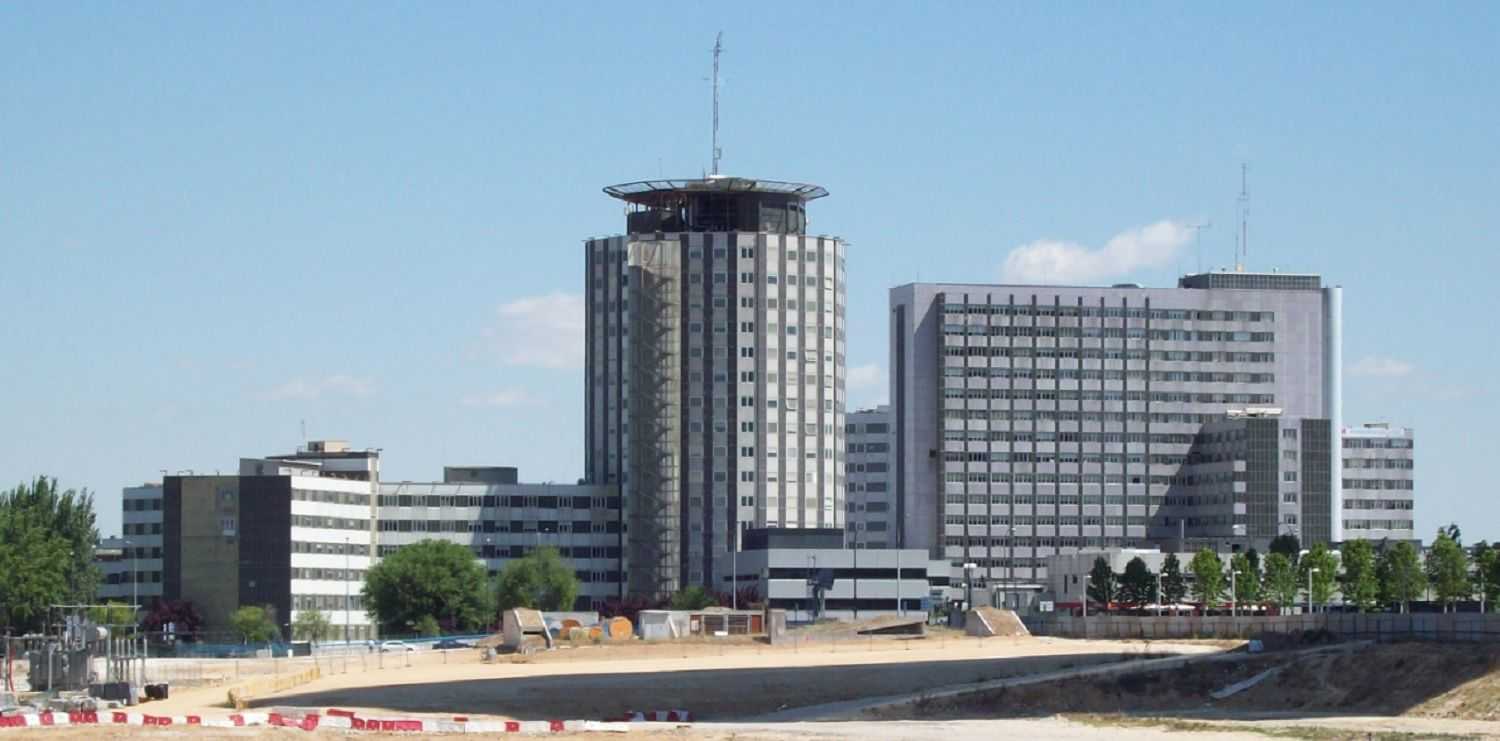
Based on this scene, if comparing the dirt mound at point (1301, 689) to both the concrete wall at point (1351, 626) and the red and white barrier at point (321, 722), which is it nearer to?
the concrete wall at point (1351, 626)

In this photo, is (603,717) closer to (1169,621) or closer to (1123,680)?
(1123,680)

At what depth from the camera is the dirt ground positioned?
14200 centimetres

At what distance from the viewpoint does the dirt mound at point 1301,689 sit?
134875 mm

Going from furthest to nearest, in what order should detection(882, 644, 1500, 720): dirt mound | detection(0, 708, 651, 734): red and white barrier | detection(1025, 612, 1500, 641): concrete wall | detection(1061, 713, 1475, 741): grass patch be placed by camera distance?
detection(1025, 612, 1500, 641): concrete wall < detection(882, 644, 1500, 720): dirt mound < detection(0, 708, 651, 734): red and white barrier < detection(1061, 713, 1475, 741): grass patch

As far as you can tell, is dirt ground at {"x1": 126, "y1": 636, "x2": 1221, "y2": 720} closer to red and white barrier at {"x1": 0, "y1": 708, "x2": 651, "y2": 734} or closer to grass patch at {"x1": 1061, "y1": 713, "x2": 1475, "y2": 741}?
red and white barrier at {"x1": 0, "y1": 708, "x2": 651, "y2": 734}

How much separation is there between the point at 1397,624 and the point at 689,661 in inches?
1829

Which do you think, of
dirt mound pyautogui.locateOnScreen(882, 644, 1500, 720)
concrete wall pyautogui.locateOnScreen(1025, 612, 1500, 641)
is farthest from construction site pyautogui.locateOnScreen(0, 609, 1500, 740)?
concrete wall pyautogui.locateOnScreen(1025, 612, 1500, 641)

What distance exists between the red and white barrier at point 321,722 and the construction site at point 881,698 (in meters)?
0.16

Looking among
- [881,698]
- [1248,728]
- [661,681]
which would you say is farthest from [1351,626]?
[661,681]

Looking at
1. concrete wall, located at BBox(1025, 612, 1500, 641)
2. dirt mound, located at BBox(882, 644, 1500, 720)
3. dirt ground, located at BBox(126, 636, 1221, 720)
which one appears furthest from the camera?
concrete wall, located at BBox(1025, 612, 1500, 641)

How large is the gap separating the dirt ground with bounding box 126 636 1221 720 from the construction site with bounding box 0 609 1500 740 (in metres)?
0.20

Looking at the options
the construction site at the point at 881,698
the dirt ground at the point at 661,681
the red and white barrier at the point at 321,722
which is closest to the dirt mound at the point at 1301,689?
the construction site at the point at 881,698

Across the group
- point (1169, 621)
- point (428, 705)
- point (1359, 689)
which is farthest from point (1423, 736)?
point (1169, 621)

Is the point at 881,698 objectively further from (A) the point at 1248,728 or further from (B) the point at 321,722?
(B) the point at 321,722
